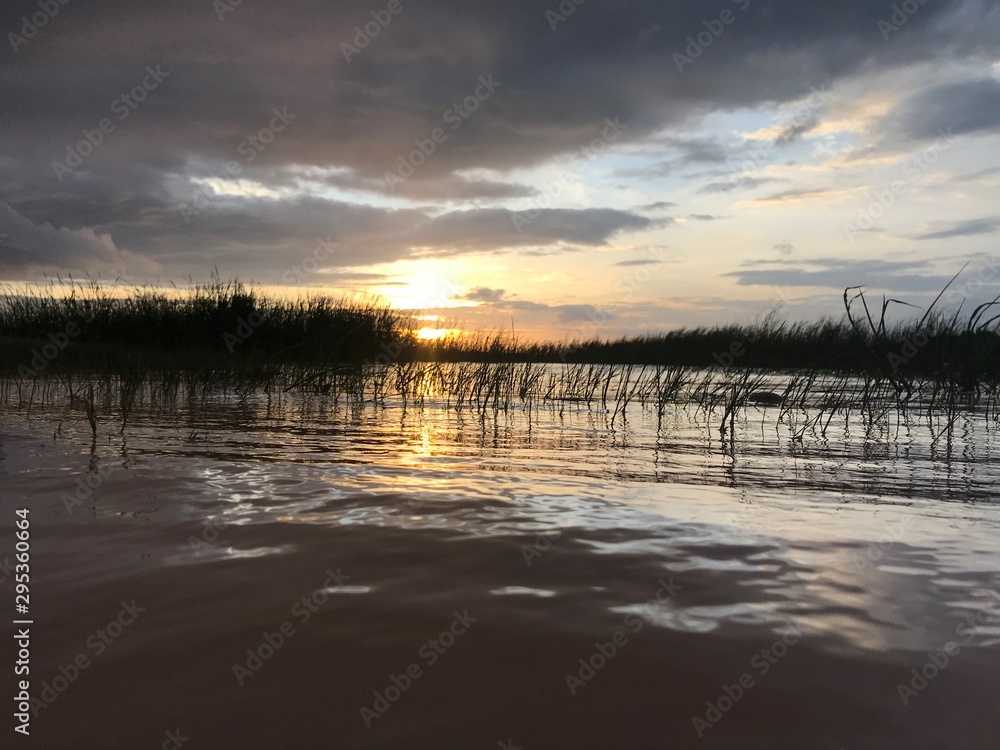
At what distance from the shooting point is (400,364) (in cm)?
1081

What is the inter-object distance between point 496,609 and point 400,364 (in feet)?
30.0

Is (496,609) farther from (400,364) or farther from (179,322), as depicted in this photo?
(179,322)

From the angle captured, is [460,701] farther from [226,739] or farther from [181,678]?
[181,678]

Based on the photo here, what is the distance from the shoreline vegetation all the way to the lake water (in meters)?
2.85

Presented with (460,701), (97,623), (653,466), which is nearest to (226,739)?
(460,701)

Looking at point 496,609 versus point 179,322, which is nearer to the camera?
point 496,609

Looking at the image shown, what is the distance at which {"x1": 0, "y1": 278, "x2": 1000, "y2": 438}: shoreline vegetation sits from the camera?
26.2 feet

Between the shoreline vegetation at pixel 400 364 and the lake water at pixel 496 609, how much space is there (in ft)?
9.36

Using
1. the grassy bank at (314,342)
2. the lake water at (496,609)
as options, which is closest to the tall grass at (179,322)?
the grassy bank at (314,342)

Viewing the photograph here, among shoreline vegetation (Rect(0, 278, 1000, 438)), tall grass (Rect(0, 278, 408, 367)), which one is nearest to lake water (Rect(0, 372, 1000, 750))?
shoreline vegetation (Rect(0, 278, 1000, 438))

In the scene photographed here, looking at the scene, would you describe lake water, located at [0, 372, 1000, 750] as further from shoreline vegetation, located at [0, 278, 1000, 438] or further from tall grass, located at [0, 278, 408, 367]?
tall grass, located at [0, 278, 408, 367]

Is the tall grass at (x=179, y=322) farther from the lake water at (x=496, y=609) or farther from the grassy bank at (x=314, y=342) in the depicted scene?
the lake water at (x=496, y=609)

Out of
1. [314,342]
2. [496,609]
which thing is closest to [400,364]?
[314,342]

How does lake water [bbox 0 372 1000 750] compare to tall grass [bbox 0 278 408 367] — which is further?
tall grass [bbox 0 278 408 367]
